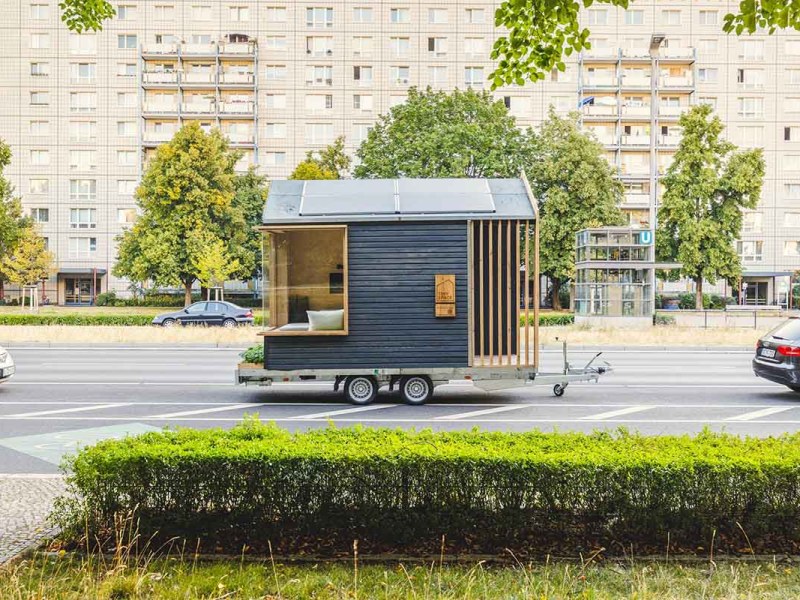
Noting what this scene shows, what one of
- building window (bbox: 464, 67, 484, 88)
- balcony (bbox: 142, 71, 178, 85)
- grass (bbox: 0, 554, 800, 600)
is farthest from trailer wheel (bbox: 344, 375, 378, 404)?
balcony (bbox: 142, 71, 178, 85)

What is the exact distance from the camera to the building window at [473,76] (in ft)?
185

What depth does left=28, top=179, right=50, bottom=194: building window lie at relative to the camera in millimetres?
57469

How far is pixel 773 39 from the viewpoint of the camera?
192ft

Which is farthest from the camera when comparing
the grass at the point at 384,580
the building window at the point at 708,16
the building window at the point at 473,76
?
the building window at the point at 708,16

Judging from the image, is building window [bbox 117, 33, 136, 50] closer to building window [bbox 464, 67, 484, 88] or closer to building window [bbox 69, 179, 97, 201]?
building window [bbox 69, 179, 97, 201]

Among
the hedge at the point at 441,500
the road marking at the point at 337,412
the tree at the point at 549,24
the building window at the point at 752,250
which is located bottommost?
the road marking at the point at 337,412

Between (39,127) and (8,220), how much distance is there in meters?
14.3

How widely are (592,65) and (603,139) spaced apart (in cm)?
618

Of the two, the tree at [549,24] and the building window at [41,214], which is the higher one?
the building window at [41,214]

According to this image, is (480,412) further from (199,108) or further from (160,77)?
(160,77)

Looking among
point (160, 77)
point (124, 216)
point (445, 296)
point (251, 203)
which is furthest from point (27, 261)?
point (445, 296)

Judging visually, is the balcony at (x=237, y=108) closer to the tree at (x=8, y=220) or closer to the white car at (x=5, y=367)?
the tree at (x=8, y=220)

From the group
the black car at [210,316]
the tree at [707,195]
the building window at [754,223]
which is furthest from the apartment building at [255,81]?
the black car at [210,316]

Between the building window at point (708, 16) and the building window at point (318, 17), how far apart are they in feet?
99.6
